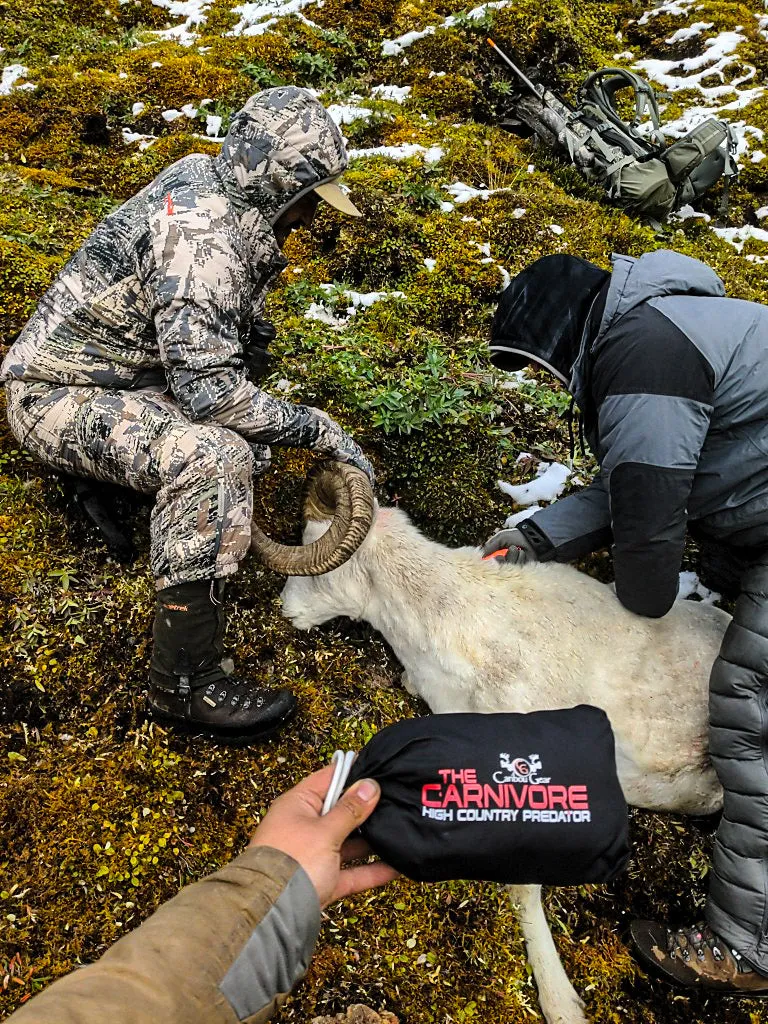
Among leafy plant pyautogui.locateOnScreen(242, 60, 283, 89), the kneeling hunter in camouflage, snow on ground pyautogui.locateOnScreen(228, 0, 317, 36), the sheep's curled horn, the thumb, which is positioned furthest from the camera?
snow on ground pyautogui.locateOnScreen(228, 0, 317, 36)

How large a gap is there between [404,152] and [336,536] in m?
7.01

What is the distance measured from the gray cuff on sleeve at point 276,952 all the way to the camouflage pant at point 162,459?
2121 millimetres

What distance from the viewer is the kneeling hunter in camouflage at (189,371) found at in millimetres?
3992

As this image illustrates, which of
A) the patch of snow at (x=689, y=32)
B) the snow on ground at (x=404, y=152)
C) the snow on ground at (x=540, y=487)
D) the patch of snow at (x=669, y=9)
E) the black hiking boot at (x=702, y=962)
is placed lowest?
the black hiking boot at (x=702, y=962)

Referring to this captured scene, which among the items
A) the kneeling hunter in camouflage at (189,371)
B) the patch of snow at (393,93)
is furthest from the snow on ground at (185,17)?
the kneeling hunter in camouflage at (189,371)

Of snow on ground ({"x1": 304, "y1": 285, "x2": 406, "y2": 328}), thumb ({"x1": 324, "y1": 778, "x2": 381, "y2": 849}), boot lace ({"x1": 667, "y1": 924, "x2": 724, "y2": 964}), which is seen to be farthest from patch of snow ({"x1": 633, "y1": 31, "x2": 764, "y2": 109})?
thumb ({"x1": 324, "y1": 778, "x2": 381, "y2": 849})

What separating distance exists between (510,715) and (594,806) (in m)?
0.48

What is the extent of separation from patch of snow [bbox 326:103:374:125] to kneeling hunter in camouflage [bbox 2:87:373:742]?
20.3 ft

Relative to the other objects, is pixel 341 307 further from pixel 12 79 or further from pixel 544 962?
pixel 12 79

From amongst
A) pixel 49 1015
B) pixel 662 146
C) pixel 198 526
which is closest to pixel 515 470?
pixel 198 526

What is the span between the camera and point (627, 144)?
9.73m

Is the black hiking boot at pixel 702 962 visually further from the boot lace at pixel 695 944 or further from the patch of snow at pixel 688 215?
the patch of snow at pixel 688 215

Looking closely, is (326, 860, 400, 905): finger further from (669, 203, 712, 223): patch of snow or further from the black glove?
(669, 203, 712, 223): patch of snow

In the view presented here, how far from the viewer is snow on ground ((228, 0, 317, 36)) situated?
36.2 feet
